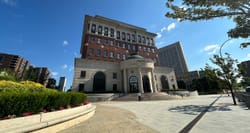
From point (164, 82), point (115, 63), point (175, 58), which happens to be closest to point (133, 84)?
point (115, 63)

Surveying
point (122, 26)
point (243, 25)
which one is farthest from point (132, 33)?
point (243, 25)

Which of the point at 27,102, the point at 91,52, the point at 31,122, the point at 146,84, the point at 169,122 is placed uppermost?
the point at 91,52

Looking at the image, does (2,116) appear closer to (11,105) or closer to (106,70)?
(11,105)

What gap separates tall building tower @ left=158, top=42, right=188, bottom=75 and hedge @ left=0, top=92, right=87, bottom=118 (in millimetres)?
116864

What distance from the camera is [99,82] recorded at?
30.6m

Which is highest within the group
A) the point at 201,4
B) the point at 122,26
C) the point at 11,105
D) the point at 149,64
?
the point at 122,26

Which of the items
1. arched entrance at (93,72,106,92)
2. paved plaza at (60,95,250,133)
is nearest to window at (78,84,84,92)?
arched entrance at (93,72,106,92)

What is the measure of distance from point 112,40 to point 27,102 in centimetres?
3644

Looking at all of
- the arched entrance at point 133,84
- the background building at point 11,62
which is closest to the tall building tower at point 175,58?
the arched entrance at point 133,84

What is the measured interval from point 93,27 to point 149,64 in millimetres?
Result: 22181

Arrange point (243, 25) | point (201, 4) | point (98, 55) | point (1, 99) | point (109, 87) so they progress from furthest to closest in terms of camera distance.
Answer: point (98, 55)
point (109, 87)
point (243, 25)
point (201, 4)
point (1, 99)

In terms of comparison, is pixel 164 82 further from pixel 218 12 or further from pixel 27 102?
pixel 27 102

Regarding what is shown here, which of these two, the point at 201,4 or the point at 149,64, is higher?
the point at 149,64

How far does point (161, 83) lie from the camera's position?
128 feet
